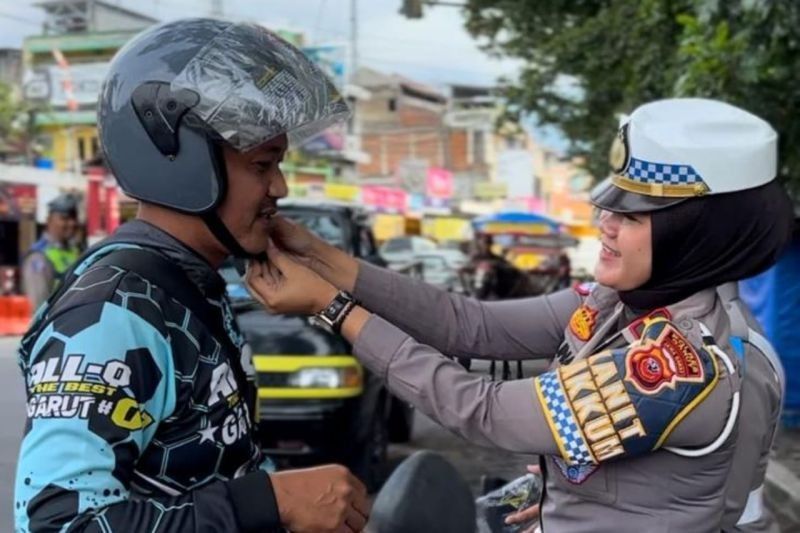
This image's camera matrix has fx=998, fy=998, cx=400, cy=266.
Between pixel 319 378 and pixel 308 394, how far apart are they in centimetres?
12

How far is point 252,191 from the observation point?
6.06 feet

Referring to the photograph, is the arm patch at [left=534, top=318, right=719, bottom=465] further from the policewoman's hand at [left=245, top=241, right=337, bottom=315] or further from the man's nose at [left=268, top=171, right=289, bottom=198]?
the man's nose at [left=268, top=171, right=289, bottom=198]

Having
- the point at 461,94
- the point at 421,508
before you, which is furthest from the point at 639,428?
the point at 461,94

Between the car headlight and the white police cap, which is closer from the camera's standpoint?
the white police cap

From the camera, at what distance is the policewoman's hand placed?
1936mm

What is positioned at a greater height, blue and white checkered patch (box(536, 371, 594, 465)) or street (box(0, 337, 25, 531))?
blue and white checkered patch (box(536, 371, 594, 465))

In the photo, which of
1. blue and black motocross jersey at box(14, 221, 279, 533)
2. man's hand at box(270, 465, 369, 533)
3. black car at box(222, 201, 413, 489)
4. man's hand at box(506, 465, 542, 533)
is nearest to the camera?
blue and black motocross jersey at box(14, 221, 279, 533)

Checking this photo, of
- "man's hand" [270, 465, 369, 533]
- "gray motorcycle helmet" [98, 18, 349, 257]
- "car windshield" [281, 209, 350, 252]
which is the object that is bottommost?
"car windshield" [281, 209, 350, 252]

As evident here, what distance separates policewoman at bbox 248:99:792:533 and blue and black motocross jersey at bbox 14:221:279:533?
34 centimetres

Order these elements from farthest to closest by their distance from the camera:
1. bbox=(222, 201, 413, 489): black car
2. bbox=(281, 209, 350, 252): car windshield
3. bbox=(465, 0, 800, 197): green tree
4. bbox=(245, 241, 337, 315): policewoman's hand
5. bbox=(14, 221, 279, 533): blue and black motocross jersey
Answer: bbox=(281, 209, 350, 252): car windshield, bbox=(222, 201, 413, 489): black car, bbox=(465, 0, 800, 197): green tree, bbox=(245, 241, 337, 315): policewoman's hand, bbox=(14, 221, 279, 533): blue and black motocross jersey

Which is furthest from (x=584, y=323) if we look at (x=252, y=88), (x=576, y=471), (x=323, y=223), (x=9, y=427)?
(x=9, y=427)

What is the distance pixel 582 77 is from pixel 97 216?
46.8ft

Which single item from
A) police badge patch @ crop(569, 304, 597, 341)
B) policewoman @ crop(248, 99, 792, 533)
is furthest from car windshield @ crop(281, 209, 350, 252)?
policewoman @ crop(248, 99, 792, 533)

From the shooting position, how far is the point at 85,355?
149 cm
